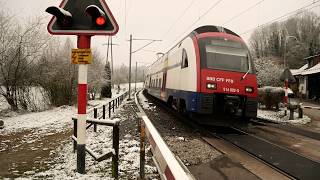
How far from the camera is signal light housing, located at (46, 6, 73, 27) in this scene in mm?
5609

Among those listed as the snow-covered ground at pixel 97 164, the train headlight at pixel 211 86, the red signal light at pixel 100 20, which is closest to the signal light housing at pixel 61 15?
the red signal light at pixel 100 20

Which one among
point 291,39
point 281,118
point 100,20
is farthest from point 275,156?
point 291,39

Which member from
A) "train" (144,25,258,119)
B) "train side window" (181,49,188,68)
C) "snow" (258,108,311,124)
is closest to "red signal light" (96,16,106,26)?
"train" (144,25,258,119)

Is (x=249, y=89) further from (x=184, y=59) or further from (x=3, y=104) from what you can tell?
(x=3, y=104)

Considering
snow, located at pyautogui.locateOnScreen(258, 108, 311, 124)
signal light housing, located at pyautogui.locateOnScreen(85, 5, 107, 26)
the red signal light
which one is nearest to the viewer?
signal light housing, located at pyautogui.locateOnScreen(85, 5, 107, 26)

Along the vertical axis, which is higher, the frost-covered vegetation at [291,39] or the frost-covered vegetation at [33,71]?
the frost-covered vegetation at [291,39]

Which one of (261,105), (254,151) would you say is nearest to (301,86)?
(261,105)

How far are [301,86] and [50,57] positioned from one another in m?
32.8

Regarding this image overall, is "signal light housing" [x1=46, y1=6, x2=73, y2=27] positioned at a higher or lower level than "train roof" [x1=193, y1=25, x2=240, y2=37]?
lower

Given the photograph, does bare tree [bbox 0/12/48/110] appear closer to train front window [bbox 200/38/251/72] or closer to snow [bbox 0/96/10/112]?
snow [bbox 0/96/10/112]

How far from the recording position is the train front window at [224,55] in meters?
12.4

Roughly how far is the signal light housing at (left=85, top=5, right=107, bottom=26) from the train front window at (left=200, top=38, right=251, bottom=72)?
6833 millimetres

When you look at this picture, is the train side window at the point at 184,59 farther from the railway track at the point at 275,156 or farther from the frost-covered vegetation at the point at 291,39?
the frost-covered vegetation at the point at 291,39

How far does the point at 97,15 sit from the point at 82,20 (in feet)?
0.97
